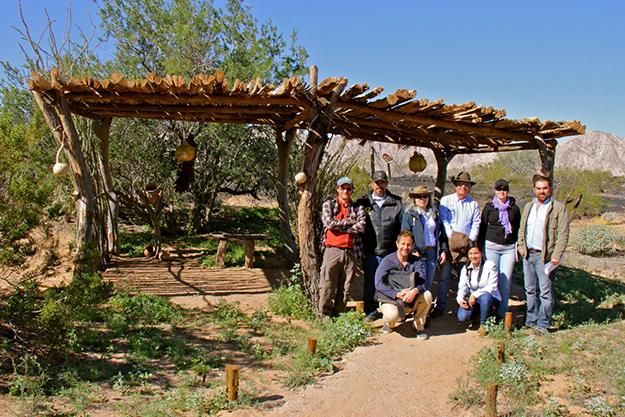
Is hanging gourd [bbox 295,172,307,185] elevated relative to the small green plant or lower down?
elevated

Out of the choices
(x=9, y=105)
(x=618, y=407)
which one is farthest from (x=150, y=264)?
(x=9, y=105)

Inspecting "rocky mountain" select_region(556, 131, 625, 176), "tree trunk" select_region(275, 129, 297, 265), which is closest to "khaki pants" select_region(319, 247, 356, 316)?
"tree trunk" select_region(275, 129, 297, 265)

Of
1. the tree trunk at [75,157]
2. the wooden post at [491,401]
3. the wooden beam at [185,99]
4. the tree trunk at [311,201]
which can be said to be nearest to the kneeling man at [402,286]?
the tree trunk at [311,201]

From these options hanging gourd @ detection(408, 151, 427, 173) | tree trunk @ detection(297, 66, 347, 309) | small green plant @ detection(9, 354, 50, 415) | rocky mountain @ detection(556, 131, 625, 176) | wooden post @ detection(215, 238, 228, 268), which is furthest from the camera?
rocky mountain @ detection(556, 131, 625, 176)

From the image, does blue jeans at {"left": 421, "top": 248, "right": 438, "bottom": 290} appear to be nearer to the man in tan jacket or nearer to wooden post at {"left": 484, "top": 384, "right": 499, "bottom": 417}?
the man in tan jacket

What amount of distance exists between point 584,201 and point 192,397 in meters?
21.9

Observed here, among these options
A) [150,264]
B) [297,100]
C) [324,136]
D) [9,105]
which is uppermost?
[9,105]

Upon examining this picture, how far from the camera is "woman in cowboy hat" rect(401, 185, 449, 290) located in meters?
5.11

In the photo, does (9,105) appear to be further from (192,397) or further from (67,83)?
(192,397)

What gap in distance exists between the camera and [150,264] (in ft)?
21.5

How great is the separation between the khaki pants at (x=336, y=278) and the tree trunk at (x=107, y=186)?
3.09 metres

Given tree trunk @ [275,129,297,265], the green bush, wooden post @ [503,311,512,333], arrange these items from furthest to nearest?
tree trunk @ [275,129,297,265], the green bush, wooden post @ [503,311,512,333]

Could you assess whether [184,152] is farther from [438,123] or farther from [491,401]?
[491,401]

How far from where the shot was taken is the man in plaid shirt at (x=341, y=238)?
5.10 m
